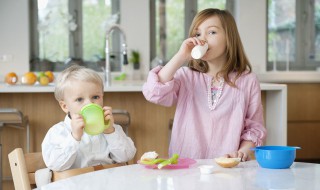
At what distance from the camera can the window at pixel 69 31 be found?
6316mm

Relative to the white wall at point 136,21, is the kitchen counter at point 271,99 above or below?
below

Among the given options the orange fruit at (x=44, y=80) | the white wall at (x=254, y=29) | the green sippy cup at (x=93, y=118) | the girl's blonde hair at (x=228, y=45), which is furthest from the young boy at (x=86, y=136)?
→ the white wall at (x=254, y=29)

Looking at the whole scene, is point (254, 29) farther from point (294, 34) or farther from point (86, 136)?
point (86, 136)

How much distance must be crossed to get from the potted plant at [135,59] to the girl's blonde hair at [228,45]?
420 cm

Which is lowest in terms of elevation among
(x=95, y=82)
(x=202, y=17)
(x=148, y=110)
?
(x=148, y=110)

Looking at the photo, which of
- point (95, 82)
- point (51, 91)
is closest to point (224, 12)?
point (95, 82)

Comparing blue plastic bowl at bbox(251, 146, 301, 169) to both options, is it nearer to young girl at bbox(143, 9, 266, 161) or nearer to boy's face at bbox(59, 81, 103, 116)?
young girl at bbox(143, 9, 266, 161)

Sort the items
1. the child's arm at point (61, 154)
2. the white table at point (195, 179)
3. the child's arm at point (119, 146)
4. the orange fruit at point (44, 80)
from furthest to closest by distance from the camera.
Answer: the orange fruit at point (44, 80)
the child's arm at point (119, 146)
the child's arm at point (61, 154)
the white table at point (195, 179)

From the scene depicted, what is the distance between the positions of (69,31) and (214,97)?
4.65 metres

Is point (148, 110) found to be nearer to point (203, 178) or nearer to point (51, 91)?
point (51, 91)

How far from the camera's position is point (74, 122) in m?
1.48

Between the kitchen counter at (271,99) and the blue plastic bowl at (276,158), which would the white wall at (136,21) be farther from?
the blue plastic bowl at (276,158)

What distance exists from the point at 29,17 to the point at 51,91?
108 inches

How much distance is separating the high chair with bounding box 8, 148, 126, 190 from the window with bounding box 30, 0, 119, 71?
4.80 meters
